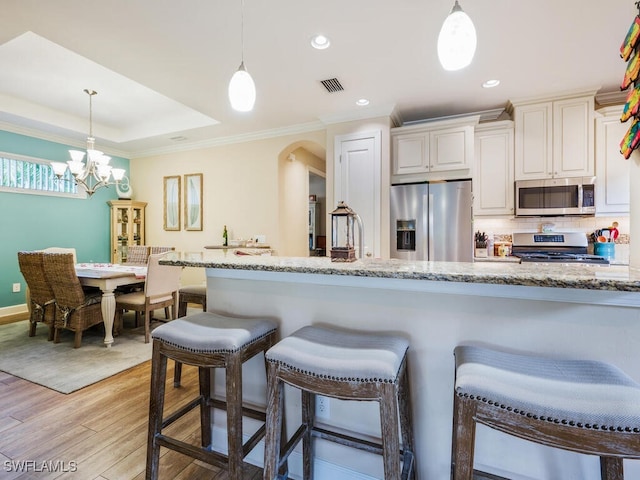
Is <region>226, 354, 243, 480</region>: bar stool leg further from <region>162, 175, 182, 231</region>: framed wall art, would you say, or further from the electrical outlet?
<region>162, 175, 182, 231</region>: framed wall art

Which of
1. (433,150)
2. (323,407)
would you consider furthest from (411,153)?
(323,407)

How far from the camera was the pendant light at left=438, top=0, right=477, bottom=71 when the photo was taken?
1132 millimetres

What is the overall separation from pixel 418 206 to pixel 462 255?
689 mm

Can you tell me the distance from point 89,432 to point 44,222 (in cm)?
393

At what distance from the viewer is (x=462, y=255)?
3.12m

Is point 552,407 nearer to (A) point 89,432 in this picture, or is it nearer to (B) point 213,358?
(B) point 213,358

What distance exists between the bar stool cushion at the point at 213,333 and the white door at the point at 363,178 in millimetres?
2212

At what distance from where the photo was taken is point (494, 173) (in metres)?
3.36

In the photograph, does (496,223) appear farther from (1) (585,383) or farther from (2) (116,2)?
(2) (116,2)

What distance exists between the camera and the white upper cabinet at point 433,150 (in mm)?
3188

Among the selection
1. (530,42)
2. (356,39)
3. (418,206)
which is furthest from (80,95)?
(530,42)

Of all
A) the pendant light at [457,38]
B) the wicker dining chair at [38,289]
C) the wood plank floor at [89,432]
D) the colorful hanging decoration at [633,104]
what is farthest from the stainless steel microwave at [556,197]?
the wicker dining chair at [38,289]

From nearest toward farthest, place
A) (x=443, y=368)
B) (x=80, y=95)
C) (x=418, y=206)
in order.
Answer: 1. (x=443, y=368)
2. (x=418, y=206)
3. (x=80, y=95)

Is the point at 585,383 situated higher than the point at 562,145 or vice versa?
the point at 562,145
